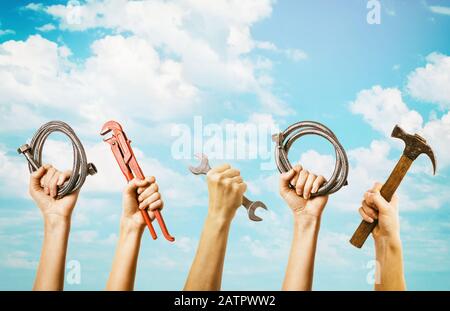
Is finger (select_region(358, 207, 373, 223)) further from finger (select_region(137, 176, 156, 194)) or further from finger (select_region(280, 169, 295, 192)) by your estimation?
finger (select_region(137, 176, 156, 194))

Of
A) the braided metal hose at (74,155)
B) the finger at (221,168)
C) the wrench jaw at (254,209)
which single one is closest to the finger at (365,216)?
the wrench jaw at (254,209)

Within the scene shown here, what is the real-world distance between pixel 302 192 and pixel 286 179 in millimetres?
125

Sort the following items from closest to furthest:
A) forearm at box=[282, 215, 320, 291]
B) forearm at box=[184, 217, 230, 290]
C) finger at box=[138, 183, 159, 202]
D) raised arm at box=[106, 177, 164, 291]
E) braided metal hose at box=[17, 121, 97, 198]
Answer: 1. forearm at box=[184, 217, 230, 290]
2. forearm at box=[282, 215, 320, 291]
3. raised arm at box=[106, 177, 164, 291]
4. finger at box=[138, 183, 159, 202]
5. braided metal hose at box=[17, 121, 97, 198]

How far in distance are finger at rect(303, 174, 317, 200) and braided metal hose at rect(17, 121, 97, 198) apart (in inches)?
58.8

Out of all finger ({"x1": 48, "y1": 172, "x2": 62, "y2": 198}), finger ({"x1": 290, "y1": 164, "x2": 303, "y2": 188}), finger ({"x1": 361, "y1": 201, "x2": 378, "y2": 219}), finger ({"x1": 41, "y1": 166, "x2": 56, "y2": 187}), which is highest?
finger ({"x1": 41, "y1": 166, "x2": 56, "y2": 187})

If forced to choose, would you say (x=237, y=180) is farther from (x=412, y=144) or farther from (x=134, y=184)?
(x=412, y=144)

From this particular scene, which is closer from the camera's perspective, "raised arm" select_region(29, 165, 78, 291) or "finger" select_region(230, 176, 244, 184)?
"finger" select_region(230, 176, 244, 184)

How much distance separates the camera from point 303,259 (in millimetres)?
3051

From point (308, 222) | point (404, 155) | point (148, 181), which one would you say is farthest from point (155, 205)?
point (404, 155)

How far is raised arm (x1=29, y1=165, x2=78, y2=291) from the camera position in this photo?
3.53 m

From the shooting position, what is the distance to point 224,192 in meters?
3.09

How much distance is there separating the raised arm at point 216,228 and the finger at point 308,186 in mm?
363

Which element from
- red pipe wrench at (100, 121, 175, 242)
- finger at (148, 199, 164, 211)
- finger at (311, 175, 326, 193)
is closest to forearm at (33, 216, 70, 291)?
red pipe wrench at (100, 121, 175, 242)
